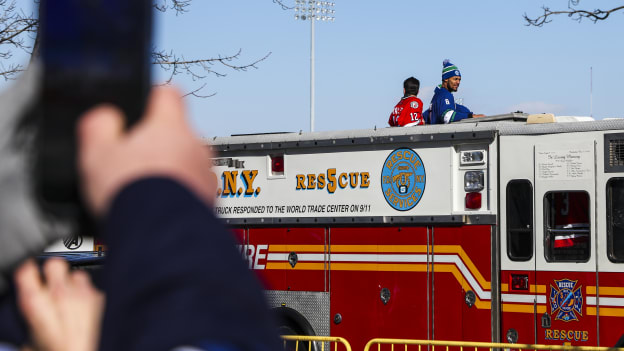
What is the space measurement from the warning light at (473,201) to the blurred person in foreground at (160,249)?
365 inches

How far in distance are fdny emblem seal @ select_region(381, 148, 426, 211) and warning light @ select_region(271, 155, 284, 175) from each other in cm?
142

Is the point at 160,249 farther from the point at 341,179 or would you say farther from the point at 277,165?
the point at 277,165

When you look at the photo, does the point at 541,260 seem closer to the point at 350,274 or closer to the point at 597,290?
the point at 597,290

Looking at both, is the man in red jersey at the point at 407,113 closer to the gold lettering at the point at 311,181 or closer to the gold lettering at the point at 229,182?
the gold lettering at the point at 311,181

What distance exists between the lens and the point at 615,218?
9.12 m

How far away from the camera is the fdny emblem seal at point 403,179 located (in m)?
10.1

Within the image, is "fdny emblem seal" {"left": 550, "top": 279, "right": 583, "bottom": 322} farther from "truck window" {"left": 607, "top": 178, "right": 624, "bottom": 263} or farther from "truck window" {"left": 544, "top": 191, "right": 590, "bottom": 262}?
"truck window" {"left": 607, "top": 178, "right": 624, "bottom": 263}

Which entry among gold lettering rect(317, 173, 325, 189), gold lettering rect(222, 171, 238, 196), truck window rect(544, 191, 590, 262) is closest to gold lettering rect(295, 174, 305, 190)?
gold lettering rect(317, 173, 325, 189)

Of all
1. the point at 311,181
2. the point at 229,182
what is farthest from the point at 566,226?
the point at 229,182

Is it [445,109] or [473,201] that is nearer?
[473,201]

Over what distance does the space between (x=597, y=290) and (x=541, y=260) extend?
0.65 metres

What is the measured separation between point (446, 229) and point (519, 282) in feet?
3.19

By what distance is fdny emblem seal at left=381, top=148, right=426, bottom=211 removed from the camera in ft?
33.1

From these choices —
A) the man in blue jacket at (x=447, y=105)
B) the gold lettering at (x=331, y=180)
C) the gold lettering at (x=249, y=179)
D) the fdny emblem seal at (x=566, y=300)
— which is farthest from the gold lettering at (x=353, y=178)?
the fdny emblem seal at (x=566, y=300)
